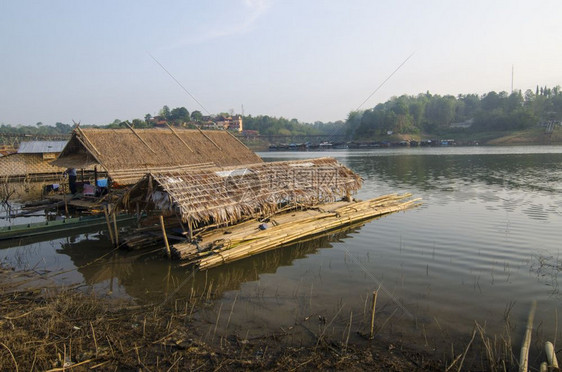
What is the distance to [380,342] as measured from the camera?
18.6ft

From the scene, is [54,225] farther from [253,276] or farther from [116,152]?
[253,276]

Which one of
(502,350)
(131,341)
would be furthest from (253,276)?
(502,350)

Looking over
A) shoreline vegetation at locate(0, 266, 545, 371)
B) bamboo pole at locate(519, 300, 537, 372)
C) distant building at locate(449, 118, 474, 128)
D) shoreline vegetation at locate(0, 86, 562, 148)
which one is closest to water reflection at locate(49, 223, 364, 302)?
shoreline vegetation at locate(0, 266, 545, 371)

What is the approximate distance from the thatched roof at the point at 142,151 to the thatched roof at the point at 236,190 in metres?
3.95

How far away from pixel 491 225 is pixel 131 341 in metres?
11.7

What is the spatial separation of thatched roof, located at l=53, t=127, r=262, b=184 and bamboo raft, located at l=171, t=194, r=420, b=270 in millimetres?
6205

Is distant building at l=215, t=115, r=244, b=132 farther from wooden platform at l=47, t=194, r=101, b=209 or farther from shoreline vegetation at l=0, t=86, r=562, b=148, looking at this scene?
wooden platform at l=47, t=194, r=101, b=209

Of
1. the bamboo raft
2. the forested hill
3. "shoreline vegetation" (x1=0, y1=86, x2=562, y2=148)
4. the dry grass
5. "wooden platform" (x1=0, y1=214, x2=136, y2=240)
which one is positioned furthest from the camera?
the forested hill

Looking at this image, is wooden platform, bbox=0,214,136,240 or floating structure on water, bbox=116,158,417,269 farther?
wooden platform, bbox=0,214,136,240

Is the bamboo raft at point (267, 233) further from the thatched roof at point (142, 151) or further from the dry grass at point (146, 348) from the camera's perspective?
the thatched roof at point (142, 151)

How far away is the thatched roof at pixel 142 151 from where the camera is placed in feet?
48.0

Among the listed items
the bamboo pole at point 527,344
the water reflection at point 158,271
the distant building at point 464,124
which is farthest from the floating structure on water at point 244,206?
the distant building at point 464,124

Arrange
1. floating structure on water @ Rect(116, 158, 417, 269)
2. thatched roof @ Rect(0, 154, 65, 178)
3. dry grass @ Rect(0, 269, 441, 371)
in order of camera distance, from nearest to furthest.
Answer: dry grass @ Rect(0, 269, 441, 371)
floating structure on water @ Rect(116, 158, 417, 269)
thatched roof @ Rect(0, 154, 65, 178)

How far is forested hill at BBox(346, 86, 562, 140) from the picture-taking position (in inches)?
2955
